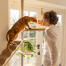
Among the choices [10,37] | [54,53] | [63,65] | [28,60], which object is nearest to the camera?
[10,37]

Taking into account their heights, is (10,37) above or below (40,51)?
above

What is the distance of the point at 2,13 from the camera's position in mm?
983

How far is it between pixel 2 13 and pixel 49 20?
0.80 meters

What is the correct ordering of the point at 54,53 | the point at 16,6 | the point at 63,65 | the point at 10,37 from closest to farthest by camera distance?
the point at 10,37, the point at 54,53, the point at 16,6, the point at 63,65

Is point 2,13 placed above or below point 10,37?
above

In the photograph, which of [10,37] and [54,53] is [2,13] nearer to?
[10,37]

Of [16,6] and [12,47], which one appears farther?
[16,6]

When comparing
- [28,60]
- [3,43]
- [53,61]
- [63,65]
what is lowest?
[63,65]

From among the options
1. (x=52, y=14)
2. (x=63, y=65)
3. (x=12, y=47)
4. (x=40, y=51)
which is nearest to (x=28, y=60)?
(x=40, y=51)

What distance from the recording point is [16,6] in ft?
6.69

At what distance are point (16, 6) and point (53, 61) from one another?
93 centimetres

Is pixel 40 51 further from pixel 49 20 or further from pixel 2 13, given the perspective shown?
pixel 2 13

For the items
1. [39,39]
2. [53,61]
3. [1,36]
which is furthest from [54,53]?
[39,39]

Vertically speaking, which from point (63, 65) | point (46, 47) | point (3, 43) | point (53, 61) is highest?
point (3, 43)
